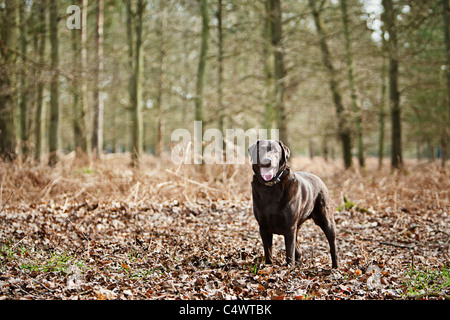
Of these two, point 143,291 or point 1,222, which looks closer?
point 143,291

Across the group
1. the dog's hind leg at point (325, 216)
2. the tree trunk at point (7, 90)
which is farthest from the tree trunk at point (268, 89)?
the tree trunk at point (7, 90)

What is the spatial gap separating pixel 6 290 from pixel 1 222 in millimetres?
2923

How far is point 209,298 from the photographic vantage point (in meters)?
3.39

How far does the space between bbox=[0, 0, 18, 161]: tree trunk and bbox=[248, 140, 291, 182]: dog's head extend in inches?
307

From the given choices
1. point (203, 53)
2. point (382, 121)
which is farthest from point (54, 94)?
point (382, 121)

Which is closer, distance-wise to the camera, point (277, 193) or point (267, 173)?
point (267, 173)

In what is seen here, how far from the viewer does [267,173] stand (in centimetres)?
352

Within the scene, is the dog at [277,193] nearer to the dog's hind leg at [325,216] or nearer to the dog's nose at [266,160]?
the dog's nose at [266,160]

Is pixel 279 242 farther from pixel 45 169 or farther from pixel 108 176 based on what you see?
pixel 45 169

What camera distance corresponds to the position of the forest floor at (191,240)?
3.65 metres

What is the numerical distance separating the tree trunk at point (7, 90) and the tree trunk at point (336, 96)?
939 cm

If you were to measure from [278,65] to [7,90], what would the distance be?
28.3 feet

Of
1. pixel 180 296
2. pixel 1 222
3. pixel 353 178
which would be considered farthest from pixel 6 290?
pixel 353 178

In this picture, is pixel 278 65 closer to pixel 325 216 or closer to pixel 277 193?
pixel 325 216
